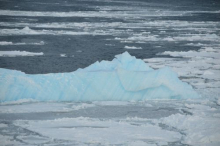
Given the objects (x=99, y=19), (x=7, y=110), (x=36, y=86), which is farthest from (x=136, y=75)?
(x=99, y=19)

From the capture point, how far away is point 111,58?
9.23 meters

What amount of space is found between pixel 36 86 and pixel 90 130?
1496 mm

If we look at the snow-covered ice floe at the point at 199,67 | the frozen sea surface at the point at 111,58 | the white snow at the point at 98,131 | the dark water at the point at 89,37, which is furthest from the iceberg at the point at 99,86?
the dark water at the point at 89,37

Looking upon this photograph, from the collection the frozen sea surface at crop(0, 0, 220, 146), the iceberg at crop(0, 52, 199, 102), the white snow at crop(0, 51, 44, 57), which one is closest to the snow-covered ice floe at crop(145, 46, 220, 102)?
the frozen sea surface at crop(0, 0, 220, 146)

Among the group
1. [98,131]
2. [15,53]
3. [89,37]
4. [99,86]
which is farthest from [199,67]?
[89,37]

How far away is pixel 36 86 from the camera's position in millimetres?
5906

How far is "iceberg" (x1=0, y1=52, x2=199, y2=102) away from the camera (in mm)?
5840

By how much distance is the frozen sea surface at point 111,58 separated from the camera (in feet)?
14.8

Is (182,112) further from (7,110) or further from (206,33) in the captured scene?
(206,33)

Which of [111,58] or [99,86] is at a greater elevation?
[111,58]

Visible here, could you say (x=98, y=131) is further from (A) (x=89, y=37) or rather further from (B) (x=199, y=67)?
(A) (x=89, y=37)

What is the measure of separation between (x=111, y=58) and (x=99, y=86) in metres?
3.32

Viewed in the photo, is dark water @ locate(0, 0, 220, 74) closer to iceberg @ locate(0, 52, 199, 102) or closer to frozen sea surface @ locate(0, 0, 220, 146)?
frozen sea surface @ locate(0, 0, 220, 146)

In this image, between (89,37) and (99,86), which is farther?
(89,37)
